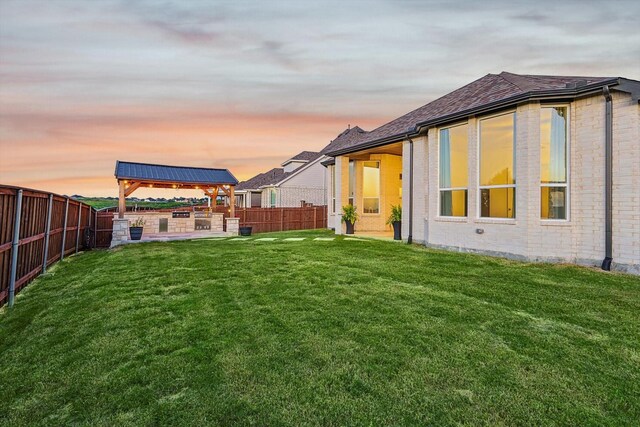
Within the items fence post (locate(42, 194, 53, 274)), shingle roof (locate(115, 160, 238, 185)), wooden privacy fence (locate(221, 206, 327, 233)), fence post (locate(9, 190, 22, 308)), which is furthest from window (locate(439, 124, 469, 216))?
wooden privacy fence (locate(221, 206, 327, 233))

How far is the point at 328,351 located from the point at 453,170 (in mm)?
7681

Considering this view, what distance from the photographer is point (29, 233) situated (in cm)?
636

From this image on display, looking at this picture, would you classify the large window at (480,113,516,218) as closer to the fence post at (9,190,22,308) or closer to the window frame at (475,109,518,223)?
the window frame at (475,109,518,223)

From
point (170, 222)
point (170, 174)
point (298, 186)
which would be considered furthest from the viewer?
point (298, 186)

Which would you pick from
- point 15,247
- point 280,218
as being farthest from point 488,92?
point 280,218

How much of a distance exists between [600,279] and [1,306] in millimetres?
9911

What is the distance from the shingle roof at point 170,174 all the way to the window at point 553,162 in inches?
582

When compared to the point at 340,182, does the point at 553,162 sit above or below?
below

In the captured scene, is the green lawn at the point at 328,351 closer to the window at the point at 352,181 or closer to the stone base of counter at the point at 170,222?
the window at the point at 352,181

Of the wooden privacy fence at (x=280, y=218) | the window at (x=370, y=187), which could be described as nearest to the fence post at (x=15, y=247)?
the window at (x=370, y=187)

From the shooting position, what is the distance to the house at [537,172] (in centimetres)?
657

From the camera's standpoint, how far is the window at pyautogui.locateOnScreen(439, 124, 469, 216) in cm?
906

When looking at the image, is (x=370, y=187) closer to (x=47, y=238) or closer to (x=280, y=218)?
(x=280, y=218)

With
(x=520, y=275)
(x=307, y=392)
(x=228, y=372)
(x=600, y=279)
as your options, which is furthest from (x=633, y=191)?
(x=228, y=372)
